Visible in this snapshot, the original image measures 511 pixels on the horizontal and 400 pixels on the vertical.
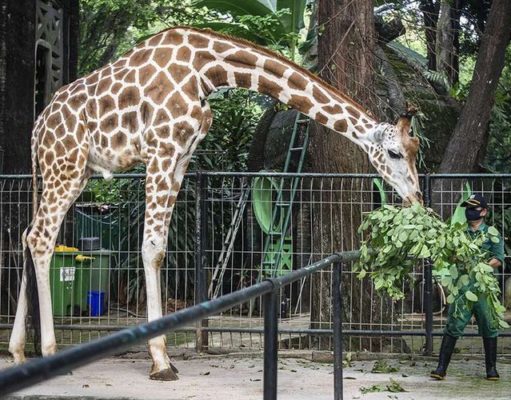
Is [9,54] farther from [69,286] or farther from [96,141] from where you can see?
[96,141]

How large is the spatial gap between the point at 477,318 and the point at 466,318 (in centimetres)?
17

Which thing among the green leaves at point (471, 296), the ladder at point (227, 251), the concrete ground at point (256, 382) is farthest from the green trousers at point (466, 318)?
the ladder at point (227, 251)

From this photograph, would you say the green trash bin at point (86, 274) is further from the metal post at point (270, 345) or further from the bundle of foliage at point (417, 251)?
the metal post at point (270, 345)

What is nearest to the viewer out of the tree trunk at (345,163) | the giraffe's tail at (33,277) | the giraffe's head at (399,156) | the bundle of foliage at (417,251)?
the bundle of foliage at (417,251)

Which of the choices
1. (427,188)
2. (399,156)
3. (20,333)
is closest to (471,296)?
(399,156)

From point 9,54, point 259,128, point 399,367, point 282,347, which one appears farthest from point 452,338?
point 259,128

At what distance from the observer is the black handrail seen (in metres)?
1.81

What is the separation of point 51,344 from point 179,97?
2.45m

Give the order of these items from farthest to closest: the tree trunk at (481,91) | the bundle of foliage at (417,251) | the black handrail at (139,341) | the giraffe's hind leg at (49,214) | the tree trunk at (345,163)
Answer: the tree trunk at (481,91), the tree trunk at (345,163), the giraffe's hind leg at (49,214), the bundle of foliage at (417,251), the black handrail at (139,341)

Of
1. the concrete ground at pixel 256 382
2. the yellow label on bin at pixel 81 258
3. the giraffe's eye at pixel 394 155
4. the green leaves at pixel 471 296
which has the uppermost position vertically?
the giraffe's eye at pixel 394 155

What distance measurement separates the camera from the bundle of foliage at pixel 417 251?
680 cm

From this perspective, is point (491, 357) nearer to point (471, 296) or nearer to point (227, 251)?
point (471, 296)

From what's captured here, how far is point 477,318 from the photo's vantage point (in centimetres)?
793

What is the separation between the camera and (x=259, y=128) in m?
15.8
